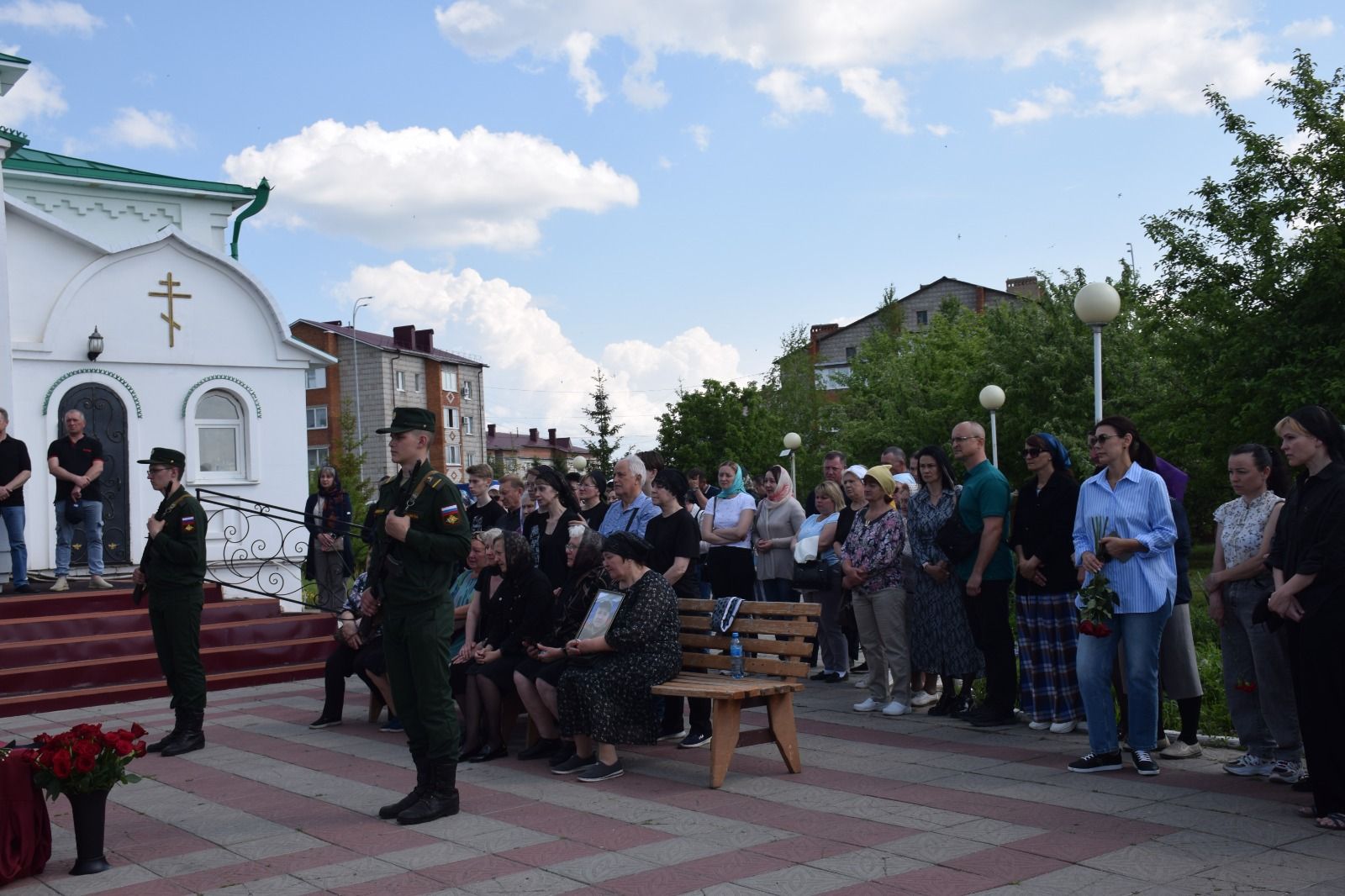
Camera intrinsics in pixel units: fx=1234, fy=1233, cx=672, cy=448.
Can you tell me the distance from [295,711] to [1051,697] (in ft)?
20.4

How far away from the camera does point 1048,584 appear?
7969 mm

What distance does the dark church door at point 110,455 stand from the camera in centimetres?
1527

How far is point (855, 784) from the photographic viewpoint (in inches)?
267

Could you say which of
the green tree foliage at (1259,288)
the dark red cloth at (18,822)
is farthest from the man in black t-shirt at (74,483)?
the green tree foliage at (1259,288)

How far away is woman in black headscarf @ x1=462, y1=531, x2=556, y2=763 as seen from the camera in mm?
8023

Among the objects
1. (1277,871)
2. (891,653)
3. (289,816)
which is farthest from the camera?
(891,653)

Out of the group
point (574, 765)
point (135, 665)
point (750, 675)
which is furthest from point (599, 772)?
point (135, 665)

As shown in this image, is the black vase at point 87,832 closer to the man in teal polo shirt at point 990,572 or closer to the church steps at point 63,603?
the man in teal polo shirt at point 990,572

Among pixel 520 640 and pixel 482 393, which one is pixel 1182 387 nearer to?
pixel 520 640

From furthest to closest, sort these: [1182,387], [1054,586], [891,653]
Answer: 1. [1182,387]
2. [891,653]
3. [1054,586]

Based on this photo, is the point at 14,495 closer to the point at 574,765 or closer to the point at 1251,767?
the point at 574,765

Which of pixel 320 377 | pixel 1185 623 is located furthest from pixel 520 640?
pixel 320 377

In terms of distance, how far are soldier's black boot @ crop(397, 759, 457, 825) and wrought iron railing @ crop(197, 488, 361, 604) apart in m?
10.2

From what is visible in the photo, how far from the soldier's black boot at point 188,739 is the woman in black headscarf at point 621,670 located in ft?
9.59
